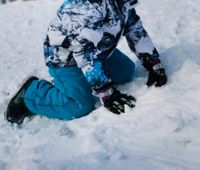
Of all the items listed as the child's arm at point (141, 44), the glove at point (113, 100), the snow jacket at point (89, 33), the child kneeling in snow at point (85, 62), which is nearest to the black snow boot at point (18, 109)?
the child kneeling in snow at point (85, 62)

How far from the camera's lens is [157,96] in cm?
311

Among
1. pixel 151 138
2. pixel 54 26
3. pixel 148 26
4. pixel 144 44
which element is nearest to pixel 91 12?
pixel 54 26

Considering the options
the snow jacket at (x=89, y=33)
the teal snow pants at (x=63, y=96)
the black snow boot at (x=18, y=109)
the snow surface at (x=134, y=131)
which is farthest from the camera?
the black snow boot at (x=18, y=109)

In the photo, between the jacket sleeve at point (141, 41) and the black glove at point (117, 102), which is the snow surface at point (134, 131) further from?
the jacket sleeve at point (141, 41)

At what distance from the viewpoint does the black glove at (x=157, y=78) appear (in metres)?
3.24

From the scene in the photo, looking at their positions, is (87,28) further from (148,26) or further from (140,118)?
(148,26)

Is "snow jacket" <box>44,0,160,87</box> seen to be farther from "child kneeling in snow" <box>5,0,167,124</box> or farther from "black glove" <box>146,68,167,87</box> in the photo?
"black glove" <box>146,68,167,87</box>

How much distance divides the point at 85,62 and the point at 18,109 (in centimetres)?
64

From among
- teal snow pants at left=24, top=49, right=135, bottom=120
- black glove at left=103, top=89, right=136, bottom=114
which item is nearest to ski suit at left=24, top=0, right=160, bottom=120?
teal snow pants at left=24, top=49, right=135, bottom=120

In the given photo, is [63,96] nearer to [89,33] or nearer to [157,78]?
[89,33]

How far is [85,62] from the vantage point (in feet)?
9.95

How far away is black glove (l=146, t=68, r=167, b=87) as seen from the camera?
3238 millimetres

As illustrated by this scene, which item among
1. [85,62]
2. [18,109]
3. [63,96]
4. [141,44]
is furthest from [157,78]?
[18,109]

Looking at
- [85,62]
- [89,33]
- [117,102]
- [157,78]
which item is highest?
[89,33]
